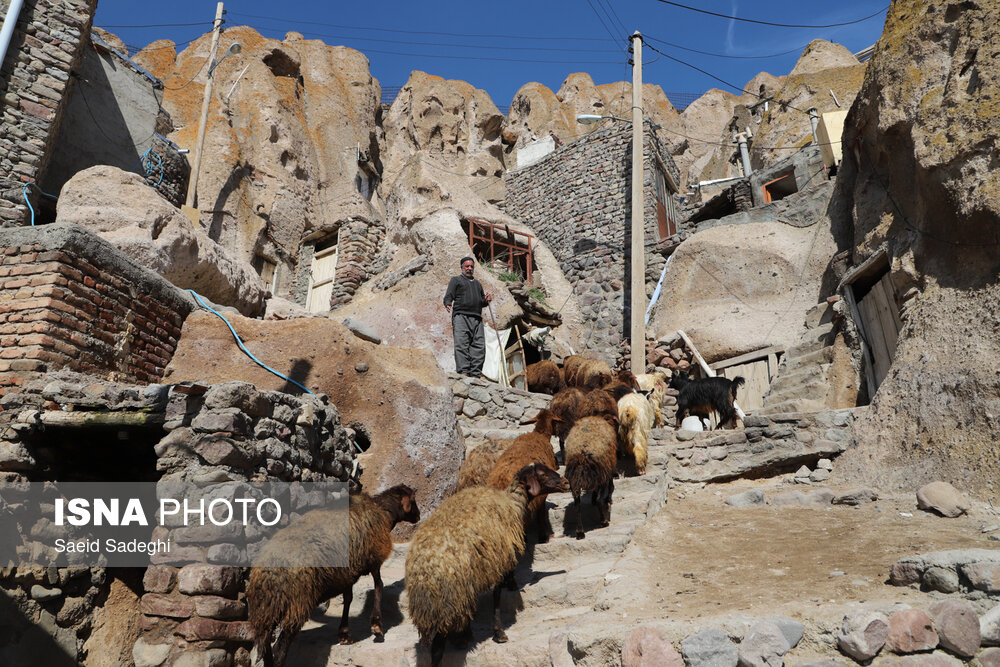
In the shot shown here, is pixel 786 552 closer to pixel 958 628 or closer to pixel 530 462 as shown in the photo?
pixel 958 628

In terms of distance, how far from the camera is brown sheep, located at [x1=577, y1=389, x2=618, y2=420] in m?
6.79

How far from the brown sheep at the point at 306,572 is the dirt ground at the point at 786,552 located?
80.3 inches

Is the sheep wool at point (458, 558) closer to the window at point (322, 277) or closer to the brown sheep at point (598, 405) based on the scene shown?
the brown sheep at point (598, 405)

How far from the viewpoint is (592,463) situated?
5402 millimetres

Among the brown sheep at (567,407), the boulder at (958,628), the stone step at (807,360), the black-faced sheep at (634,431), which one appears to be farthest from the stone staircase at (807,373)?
the boulder at (958,628)

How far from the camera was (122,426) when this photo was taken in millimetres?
4164

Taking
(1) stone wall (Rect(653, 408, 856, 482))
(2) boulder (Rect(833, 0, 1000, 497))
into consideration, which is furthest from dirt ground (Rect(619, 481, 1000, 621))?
(1) stone wall (Rect(653, 408, 856, 482))

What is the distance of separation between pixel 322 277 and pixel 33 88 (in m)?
9.47

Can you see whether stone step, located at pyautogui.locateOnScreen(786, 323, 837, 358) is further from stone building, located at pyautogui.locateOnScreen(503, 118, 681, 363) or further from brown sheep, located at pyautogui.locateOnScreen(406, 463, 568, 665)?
brown sheep, located at pyautogui.locateOnScreen(406, 463, 568, 665)

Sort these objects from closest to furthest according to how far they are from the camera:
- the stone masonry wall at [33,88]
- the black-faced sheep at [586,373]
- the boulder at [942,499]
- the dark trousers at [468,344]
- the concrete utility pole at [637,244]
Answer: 1. the boulder at [942,499]
2. the stone masonry wall at [33,88]
3. the black-faced sheep at [586,373]
4. the dark trousers at [468,344]
5. the concrete utility pole at [637,244]

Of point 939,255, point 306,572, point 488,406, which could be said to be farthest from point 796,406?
point 306,572

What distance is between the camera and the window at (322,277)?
55.3ft

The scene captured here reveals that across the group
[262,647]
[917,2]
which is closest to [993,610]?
[262,647]

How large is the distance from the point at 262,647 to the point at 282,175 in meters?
21.9
